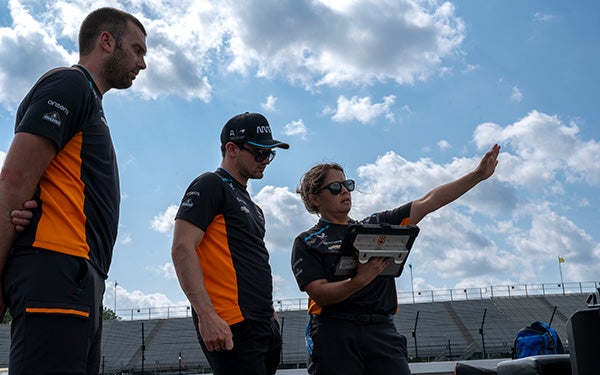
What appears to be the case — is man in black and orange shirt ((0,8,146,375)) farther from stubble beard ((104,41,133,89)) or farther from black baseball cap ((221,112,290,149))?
black baseball cap ((221,112,290,149))

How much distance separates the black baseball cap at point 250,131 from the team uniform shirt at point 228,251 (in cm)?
29

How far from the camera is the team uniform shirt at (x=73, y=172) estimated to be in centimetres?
221

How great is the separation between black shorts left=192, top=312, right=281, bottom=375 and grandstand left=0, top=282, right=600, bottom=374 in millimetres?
26582

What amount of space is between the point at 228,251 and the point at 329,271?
784 millimetres

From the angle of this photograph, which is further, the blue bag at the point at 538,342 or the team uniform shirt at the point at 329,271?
the blue bag at the point at 538,342

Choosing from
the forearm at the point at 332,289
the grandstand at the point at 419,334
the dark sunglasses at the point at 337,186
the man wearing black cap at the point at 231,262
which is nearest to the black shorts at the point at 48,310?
the man wearing black cap at the point at 231,262

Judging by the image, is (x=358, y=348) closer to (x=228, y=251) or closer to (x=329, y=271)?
(x=329, y=271)

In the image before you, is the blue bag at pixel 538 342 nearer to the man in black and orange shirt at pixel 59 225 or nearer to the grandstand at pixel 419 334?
the man in black and orange shirt at pixel 59 225

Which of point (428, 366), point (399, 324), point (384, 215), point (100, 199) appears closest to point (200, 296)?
point (100, 199)

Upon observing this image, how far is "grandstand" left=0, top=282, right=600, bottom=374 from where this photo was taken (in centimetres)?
3144

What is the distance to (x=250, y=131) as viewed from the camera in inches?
134

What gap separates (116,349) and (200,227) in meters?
35.7

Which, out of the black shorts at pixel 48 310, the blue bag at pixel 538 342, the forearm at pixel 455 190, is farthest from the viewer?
the blue bag at pixel 538 342

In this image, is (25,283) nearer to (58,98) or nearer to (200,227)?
(58,98)
